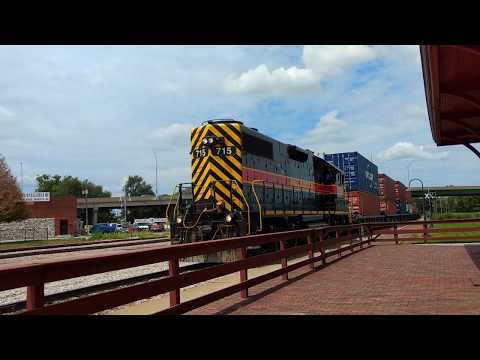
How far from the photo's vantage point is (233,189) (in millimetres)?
14023

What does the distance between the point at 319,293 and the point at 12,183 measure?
46625mm

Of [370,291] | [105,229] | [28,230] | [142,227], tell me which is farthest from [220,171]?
[142,227]

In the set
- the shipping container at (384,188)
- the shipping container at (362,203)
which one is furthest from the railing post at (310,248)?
the shipping container at (384,188)

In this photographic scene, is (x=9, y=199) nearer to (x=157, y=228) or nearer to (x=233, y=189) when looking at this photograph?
(x=157, y=228)

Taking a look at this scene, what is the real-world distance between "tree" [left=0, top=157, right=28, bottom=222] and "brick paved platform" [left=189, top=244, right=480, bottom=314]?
41.7m

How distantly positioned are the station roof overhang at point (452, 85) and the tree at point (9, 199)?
4401 cm

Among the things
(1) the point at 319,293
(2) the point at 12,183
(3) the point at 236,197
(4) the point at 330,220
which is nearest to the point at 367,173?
(4) the point at 330,220

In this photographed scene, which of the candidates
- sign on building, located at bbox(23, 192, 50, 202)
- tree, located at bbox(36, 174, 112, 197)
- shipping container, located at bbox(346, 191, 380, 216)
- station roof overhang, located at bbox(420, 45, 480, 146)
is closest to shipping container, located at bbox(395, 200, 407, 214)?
shipping container, located at bbox(346, 191, 380, 216)

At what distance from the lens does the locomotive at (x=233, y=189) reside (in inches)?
529

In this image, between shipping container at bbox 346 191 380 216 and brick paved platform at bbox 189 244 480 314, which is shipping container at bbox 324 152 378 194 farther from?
brick paved platform at bbox 189 244 480 314

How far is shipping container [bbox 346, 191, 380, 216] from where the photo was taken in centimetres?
2899

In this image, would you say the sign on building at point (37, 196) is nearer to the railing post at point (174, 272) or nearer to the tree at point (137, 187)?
the railing post at point (174, 272)

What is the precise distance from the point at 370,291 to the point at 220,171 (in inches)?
282
